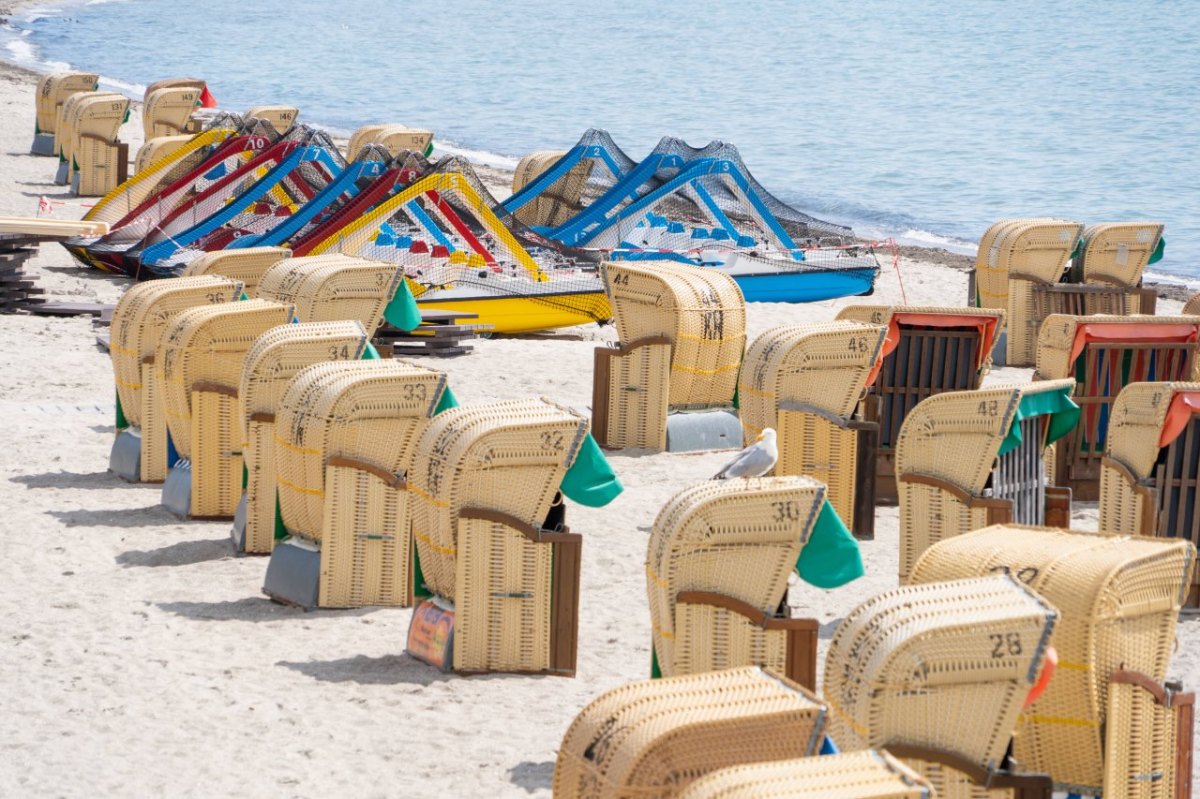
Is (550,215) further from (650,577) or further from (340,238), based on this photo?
(650,577)

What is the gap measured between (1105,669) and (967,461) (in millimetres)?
3581

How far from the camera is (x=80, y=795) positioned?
7930mm

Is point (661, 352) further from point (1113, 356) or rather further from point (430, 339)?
point (430, 339)

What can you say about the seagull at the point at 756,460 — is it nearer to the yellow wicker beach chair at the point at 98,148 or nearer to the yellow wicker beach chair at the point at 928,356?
the yellow wicker beach chair at the point at 928,356

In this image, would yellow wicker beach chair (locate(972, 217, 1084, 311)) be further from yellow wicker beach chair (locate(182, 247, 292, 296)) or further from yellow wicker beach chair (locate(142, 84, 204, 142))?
yellow wicker beach chair (locate(142, 84, 204, 142))

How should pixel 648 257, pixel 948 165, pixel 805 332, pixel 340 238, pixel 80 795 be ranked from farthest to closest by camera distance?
pixel 948 165, pixel 648 257, pixel 340 238, pixel 805 332, pixel 80 795

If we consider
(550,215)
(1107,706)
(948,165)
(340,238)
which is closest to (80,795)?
(1107,706)

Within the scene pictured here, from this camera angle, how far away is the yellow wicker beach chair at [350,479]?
1049 centimetres

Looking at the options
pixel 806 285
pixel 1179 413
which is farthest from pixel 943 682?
pixel 806 285

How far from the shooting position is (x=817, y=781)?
5.45 m

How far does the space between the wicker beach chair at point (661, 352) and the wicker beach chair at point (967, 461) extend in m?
4.03

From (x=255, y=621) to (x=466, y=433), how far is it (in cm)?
181

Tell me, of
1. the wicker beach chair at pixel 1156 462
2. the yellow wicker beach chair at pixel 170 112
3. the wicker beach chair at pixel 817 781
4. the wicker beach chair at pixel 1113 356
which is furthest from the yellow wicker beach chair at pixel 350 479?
the yellow wicker beach chair at pixel 170 112

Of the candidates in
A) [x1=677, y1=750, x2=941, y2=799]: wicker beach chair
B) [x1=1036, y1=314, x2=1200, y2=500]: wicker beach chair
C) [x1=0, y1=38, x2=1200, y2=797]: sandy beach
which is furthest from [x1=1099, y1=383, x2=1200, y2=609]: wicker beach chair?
[x1=677, y1=750, x2=941, y2=799]: wicker beach chair
